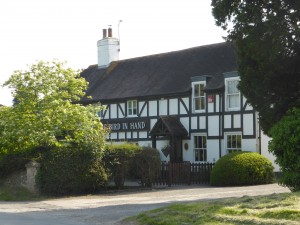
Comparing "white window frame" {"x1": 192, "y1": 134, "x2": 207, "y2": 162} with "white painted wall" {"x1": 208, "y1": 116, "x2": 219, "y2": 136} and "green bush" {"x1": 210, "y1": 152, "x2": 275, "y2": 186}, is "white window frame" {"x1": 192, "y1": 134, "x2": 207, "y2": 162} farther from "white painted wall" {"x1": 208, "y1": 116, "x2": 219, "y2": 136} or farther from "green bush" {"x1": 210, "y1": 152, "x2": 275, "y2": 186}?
"green bush" {"x1": 210, "y1": 152, "x2": 275, "y2": 186}

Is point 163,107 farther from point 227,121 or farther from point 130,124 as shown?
point 227,121

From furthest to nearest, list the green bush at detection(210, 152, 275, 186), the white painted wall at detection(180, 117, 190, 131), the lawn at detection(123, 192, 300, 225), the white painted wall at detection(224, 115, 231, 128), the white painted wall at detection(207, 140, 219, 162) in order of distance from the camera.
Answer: the white painted wall at detection(180, 117, 190, 131) < the white painted wall at detection(207, 140, 219, 162) < the white painted wall at detection(224, 115, 231, 128) < the green bush at detection(210, 152, 275, 186) < the lawn at detection(123, 192, 300, 225)

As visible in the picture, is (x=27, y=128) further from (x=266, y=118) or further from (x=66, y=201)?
(x=266, y=118)

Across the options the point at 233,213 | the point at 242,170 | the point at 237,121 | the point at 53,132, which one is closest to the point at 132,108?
the point at 237,121

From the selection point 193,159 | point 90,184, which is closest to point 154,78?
point 193,159

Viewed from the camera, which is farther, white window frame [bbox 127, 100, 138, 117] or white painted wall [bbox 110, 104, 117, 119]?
white painted wall [bbox 110, 104, 117, 119]

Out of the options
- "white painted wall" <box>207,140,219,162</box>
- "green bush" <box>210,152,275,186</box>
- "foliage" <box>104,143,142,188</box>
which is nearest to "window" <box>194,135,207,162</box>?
"white painted wall" <box>207,140,219,162</box>

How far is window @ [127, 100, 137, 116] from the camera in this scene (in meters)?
36.5

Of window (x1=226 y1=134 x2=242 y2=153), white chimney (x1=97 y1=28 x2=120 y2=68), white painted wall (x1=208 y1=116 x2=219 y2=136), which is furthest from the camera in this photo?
white chimney (x1=97 y1=28 x2=120 y2=68)

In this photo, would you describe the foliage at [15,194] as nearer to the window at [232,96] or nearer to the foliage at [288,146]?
the foliage at [288,146]

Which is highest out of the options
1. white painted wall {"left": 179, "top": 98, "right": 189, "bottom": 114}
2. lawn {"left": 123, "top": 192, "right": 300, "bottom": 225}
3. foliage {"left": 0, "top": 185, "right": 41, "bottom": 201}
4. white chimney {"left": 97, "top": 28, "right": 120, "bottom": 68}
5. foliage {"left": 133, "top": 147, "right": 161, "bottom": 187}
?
white chimney {"left": 97, "top": 28, "right": 120, "bottom": 68}

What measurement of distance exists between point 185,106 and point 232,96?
3.50 meters

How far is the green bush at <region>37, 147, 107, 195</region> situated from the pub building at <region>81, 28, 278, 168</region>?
9956mm

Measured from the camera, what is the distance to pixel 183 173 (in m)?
28.8
